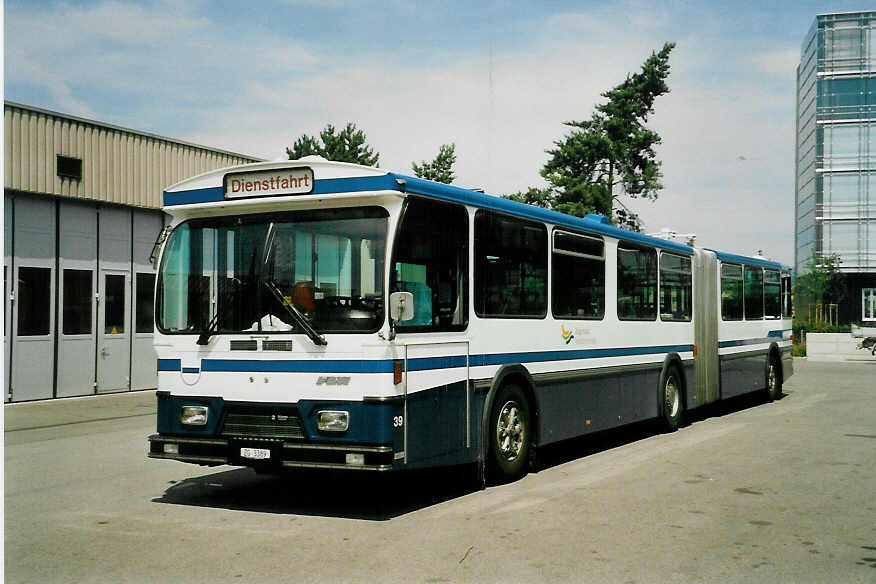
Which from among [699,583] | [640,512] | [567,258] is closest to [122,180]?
[567,258]

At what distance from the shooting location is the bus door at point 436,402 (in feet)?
26.0

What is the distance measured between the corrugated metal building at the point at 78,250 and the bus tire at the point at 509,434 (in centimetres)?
1236

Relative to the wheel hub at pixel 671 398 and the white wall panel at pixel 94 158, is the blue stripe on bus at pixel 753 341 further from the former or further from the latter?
the white wall panel at pixel 94 158

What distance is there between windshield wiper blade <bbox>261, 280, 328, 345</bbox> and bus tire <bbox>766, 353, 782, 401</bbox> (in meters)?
14.1

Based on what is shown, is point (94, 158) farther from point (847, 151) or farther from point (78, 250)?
point (847, 151)

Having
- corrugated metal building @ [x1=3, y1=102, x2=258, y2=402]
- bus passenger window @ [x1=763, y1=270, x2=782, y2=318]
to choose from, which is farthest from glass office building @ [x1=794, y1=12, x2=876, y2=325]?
corrugated metal building @ [x1=3, y1=102, x2=258, y2=402]

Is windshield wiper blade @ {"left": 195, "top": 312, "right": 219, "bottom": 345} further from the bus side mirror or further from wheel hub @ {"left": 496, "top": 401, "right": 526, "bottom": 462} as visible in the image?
wheel hub @ {"left": 496, "top": 401, "right": 526, "bottom": 462}

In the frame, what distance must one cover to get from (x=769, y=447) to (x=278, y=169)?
7699 mm

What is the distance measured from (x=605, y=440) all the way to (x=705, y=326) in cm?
376

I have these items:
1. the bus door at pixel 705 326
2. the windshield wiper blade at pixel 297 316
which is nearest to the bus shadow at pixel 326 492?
the windshield wiper blade at pixel 297 316

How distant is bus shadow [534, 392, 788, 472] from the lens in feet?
38.2

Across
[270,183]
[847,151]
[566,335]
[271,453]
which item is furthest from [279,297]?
[847,151]

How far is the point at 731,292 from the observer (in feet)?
58.0

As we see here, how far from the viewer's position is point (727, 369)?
56.5 feet
